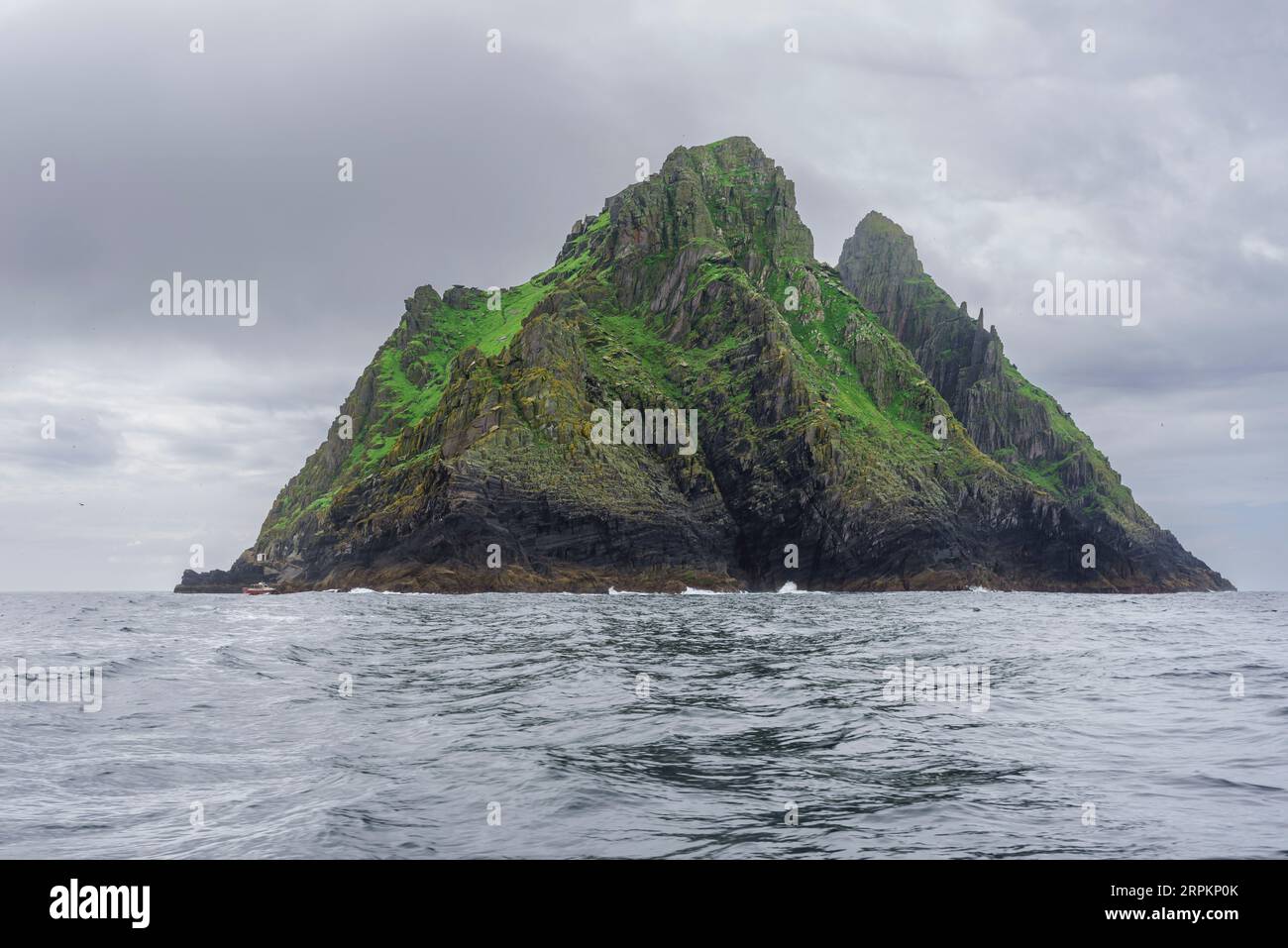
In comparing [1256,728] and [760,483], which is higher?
[760,483]

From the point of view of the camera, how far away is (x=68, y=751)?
17.7 metres

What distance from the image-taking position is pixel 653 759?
1631cm

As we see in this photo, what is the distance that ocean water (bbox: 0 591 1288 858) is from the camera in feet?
37.8

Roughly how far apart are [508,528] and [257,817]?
15063 centimetres

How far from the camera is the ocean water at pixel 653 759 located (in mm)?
11516

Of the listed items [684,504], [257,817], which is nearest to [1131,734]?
[257,817]
